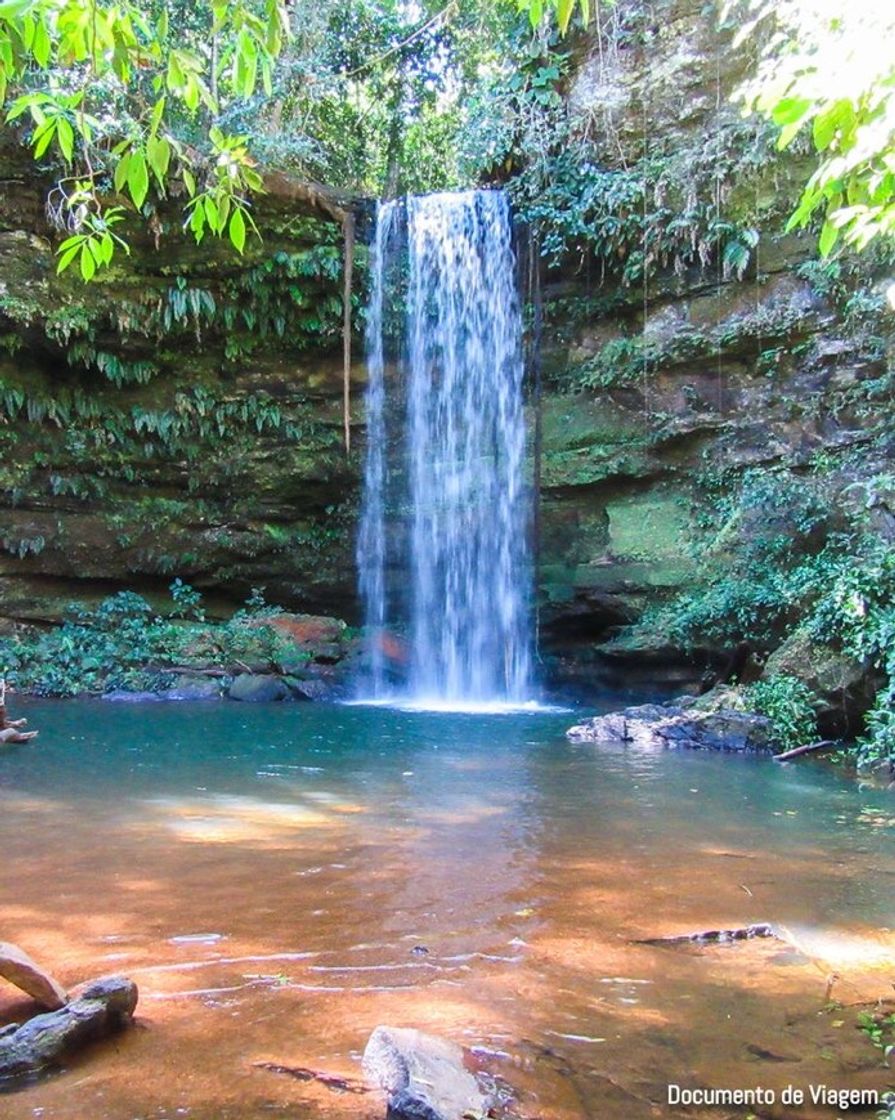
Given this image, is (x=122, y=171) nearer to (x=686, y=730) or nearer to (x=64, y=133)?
(x=64, y=133)

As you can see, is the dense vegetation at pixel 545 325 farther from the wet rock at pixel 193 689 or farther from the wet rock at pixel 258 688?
the wet rock at pixel 258 688

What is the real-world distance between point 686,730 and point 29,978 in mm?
6856

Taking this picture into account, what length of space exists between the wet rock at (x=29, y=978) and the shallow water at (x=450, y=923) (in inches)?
4.4

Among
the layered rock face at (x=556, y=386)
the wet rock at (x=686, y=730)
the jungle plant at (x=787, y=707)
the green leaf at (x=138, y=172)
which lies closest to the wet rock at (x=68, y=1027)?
the green leaf at (x=138, y=172)

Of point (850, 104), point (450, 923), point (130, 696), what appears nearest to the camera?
point (850, 104)

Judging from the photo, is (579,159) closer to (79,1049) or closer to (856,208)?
(856,208)

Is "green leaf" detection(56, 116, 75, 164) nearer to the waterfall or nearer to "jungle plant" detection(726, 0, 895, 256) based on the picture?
"jungle plant" detection(726, 0, 895, 256)

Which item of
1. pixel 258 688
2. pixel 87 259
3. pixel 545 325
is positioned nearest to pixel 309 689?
pixel 258 688

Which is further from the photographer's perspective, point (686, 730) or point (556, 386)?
point (556, 386)

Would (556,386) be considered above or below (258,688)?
above

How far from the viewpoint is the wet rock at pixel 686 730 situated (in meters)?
7.96

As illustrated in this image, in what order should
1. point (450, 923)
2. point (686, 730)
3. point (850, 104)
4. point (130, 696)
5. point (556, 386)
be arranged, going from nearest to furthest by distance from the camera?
1. point (850, 104)
2. point (450, 923)
3. point (686, 730)
4. point (130, 696)
5. point (556, 386)

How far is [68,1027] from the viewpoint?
2.02 meters

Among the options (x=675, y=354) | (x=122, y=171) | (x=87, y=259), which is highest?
(x=675, y=354)
